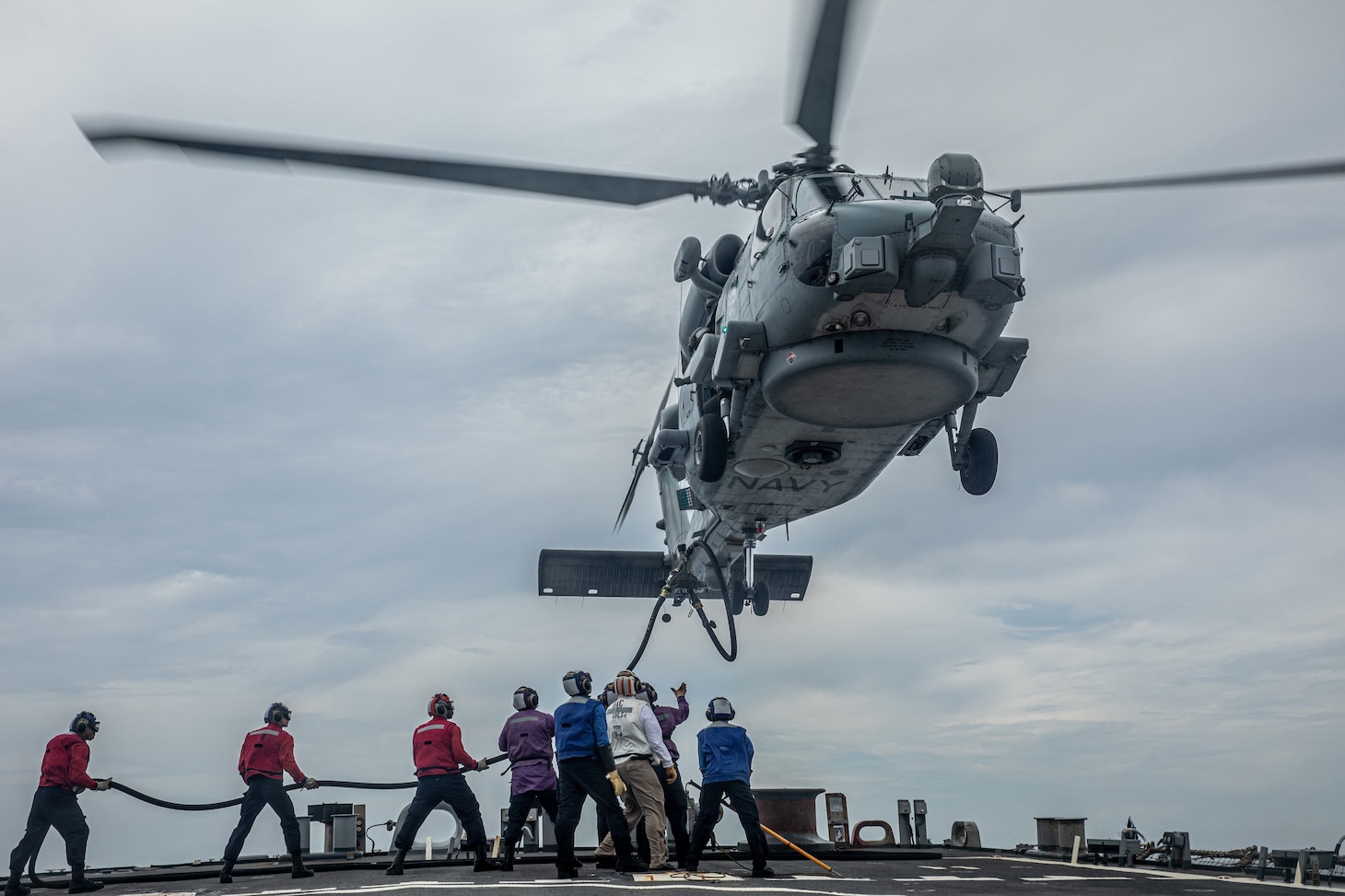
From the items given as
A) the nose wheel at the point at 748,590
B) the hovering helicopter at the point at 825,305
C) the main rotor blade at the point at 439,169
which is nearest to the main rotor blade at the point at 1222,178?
the hovering helicopter at the point at 825,305

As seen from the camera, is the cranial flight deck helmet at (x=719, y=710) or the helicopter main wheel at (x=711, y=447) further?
the helicopter main wheel at (x=711, y=447)

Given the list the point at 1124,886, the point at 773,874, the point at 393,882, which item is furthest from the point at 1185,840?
the point at 393,882

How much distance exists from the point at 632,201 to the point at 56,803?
9253 mm

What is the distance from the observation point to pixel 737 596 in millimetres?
21469

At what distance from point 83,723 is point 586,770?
17.9ft

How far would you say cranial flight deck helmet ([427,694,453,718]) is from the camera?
466 inches

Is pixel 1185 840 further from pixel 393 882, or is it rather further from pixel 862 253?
pixel 393 882

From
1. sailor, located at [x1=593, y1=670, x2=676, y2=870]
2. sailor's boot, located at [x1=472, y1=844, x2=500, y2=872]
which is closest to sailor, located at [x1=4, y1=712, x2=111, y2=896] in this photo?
sailor's boot, located at [x1=472, y1=844, x2=500, y2=872]

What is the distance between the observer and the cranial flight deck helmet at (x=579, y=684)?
1099 centimetres

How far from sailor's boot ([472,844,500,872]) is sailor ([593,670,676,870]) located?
1473mm

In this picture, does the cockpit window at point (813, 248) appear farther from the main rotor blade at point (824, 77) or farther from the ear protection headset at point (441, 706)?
the ear protection headset at point (441, 706)

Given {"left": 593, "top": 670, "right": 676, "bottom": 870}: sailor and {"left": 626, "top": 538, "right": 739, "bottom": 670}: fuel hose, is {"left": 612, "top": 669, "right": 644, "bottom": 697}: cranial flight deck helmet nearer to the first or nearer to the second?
{"left": 593, "top": 670, "right": 676, "bottom": 870}: sailor

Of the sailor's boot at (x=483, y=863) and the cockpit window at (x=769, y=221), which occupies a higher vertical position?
the cockpit window at (x=769, y=221)

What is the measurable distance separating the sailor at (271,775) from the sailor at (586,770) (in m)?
2.97
